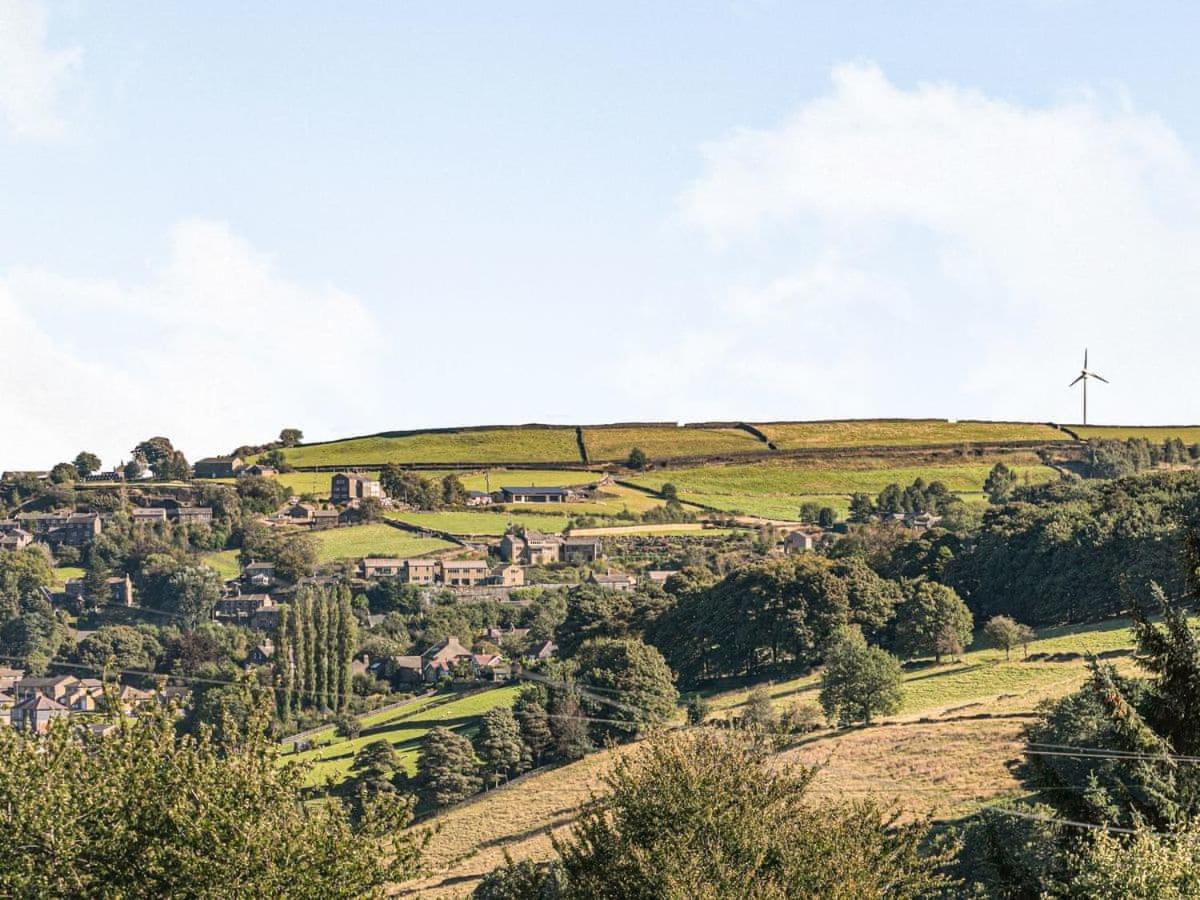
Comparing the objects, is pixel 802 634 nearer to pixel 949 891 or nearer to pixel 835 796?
pixel 835 796

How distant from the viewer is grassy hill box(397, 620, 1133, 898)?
58.9 m

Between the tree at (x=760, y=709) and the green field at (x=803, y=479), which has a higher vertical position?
the green field at (x=803, y=479)

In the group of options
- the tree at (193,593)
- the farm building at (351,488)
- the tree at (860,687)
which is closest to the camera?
the tree at (860,687)

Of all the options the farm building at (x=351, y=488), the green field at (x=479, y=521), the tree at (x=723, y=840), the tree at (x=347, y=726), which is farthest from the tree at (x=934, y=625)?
the farm building at (x=351, y=488)

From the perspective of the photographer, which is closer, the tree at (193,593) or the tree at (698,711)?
the tree at (698,711)

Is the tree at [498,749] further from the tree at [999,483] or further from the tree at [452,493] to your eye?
the tree at [452,493]

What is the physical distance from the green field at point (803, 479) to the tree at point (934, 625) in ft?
259

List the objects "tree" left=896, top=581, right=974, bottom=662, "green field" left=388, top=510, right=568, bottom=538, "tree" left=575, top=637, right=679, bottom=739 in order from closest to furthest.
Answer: "tree" left=575, top=637, right=679, bottom=739 → "tree" left=896, top=581, right=974, bottom=662 → "green field" left=388, top=510, right=568, bottom=538

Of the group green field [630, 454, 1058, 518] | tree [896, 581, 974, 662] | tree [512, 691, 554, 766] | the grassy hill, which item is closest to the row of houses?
tree [512, 691, 554, 766]

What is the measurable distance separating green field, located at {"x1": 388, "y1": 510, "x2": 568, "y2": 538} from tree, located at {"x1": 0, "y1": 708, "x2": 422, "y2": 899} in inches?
5622

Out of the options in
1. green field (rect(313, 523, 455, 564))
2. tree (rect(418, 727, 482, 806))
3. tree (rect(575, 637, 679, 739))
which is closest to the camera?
tree (rect(418, 727, 482, 806))

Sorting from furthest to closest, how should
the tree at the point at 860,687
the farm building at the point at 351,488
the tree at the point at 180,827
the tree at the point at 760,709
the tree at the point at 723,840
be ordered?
the farm building at the point at 351,488 < the tree at the point at 760,709 < the tree at the point at 860,687 < the tree at the point at 723,840 < the tree at the point at 180,827

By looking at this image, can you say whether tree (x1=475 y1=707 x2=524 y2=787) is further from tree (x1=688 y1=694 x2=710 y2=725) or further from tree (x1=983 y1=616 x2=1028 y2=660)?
tree (x1=983 y1=616 x2=1028 y2=660)

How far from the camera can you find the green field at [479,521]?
170750 mm
